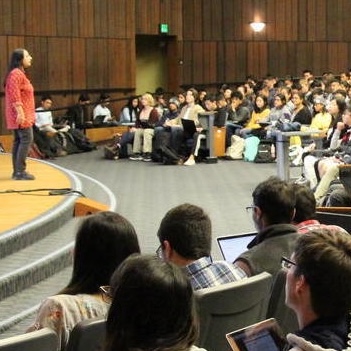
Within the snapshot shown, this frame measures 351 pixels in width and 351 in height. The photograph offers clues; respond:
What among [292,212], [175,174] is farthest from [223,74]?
[292,212]

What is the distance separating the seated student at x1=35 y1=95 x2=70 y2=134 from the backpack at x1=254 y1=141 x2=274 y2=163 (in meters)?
3.54

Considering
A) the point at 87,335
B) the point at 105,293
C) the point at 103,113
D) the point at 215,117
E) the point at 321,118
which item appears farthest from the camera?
the point at 103,113

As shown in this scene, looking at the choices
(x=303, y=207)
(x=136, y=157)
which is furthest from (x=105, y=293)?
(x=136, y=157)

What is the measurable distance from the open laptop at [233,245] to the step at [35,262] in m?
1.12

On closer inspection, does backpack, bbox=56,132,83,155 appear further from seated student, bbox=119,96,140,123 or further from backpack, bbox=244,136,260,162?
backpack, bbox=244,136,260,162

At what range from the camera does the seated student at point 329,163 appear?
7602mm

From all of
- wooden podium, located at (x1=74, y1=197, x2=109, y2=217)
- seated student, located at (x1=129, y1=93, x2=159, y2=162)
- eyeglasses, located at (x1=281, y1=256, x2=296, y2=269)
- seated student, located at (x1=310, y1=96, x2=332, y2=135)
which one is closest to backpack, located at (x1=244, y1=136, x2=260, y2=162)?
seated student, located at (x1=310, y1=96, x2=332, y2=135)

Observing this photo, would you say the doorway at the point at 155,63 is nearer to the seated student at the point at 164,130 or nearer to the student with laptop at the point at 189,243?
the seated student at the point at 164,130

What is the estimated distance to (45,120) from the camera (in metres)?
13.4

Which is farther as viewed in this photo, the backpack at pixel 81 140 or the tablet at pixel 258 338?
the backpack at pixel 81 140

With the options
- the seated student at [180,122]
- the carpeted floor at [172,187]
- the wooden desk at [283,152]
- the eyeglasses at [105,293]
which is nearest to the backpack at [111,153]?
the carpeted floor at [172,187]

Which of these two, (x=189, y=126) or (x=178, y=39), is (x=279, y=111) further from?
(x=178, y=39)

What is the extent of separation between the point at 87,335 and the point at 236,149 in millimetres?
10617

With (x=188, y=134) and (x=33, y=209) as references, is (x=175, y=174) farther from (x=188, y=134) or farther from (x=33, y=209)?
(x=33, y=209)
